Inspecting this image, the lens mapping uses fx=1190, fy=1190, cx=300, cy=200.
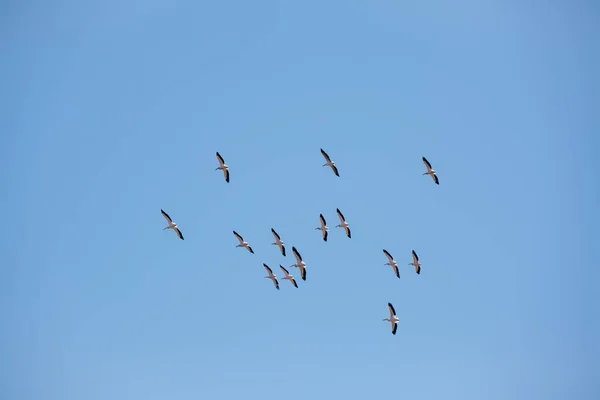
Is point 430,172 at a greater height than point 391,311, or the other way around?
point 430,172

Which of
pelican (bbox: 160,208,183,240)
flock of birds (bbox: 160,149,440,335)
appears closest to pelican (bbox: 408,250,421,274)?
flock of birds (bbox: 160,149,440,335)

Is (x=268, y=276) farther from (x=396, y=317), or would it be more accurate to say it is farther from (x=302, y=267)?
(x=396, y=317)

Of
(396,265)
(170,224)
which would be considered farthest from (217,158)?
(396,265)

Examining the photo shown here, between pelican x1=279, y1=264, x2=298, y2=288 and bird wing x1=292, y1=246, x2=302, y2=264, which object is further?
pelican x1=279, y1=264, x2=298, y2=288

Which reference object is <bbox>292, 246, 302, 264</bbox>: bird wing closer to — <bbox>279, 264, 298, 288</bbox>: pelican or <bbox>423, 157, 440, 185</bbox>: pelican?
<bbox>279, 264, 298, 288</bbox>: pelican

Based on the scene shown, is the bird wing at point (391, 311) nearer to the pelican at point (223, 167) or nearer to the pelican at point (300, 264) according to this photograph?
the pelican at point (300, 264)

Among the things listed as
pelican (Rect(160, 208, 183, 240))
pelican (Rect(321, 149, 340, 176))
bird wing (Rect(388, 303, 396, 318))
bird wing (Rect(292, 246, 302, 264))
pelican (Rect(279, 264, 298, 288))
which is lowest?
bird wing (Rect(388, 303, 396, 318))

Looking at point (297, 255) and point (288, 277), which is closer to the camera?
point (297, 255)

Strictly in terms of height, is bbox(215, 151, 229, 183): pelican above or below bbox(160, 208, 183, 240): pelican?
above

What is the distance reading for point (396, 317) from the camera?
9556 cm

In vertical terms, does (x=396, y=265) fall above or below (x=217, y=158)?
below

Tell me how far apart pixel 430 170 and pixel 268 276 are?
1598 cm

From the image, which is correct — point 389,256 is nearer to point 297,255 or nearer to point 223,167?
point 297,255

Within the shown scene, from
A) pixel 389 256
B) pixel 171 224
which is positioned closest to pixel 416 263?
pixel 389 256
